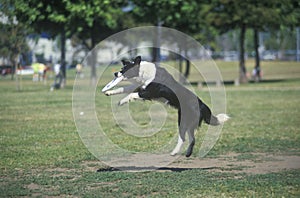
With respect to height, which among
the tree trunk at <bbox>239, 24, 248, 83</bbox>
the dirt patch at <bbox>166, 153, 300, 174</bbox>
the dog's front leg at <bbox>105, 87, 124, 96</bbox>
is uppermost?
the tree trunk at <bbox>239, 24, 248, 83</bbox>

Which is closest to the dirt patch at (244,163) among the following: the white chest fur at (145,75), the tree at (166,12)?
the white chest fur at (145,75)

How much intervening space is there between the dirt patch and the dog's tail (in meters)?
0.82

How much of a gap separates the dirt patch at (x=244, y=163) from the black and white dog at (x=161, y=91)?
1.42 feet

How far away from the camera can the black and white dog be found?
35.1 feet

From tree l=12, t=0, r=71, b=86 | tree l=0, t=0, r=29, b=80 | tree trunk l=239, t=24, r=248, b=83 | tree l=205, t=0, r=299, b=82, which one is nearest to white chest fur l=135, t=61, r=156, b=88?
tree l=0, t=0, r=29, b=80

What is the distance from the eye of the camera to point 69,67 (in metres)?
91.7

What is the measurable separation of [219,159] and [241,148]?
1.86 meters

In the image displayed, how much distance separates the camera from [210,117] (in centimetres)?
1180

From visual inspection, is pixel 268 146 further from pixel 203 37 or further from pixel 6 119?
pixel 203 37

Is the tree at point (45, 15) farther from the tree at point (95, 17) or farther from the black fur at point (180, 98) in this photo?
the black fur at point (180, 98)

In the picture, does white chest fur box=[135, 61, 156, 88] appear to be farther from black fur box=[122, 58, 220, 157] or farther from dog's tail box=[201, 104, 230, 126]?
dog's tail box=[201, 104, 230, 126]

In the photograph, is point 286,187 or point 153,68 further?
point 153,68

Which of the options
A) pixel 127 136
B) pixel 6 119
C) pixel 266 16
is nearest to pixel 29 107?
pixel 6 119

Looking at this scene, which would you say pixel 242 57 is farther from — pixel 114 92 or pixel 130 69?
pixel 114 92
